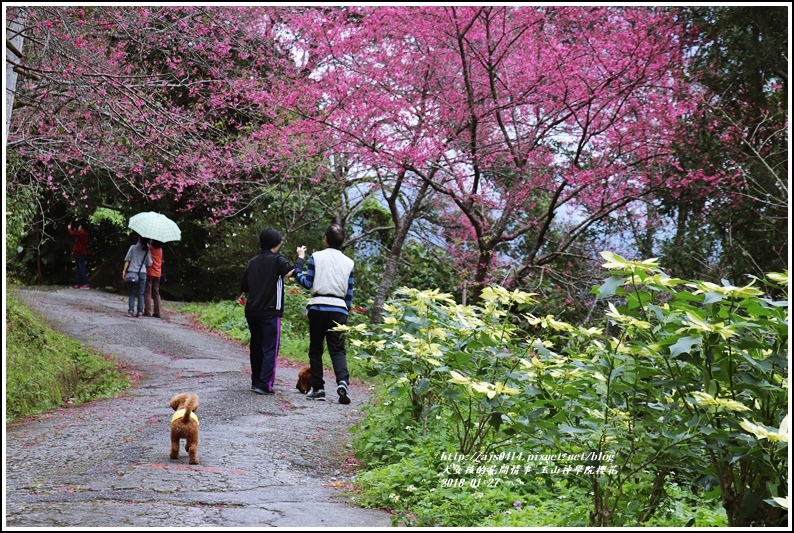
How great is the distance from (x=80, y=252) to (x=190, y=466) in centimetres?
1487

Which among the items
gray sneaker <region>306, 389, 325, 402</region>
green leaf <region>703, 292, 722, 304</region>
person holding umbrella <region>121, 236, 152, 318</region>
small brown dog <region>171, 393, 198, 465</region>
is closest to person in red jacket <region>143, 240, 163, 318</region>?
person holding umbrella <region>121, 236, 152, 318</region>

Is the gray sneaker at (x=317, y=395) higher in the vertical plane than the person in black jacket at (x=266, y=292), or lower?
lower

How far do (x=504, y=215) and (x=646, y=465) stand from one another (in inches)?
289

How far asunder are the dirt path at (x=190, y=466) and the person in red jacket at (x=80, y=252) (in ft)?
29.4

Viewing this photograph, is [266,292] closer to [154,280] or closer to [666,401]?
[666,401]

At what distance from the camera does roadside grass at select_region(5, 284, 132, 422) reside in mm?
7868

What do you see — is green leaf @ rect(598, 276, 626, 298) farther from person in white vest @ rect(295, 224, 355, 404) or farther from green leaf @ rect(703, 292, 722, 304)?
person in white vest @ rect(295, 224, 355, 404)

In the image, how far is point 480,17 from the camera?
9.55 meters

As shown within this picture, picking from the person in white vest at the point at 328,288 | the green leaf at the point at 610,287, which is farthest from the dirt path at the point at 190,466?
the green leaf at the point at 610,287

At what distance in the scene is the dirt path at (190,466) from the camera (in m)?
3.64

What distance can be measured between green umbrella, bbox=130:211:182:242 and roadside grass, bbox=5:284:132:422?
297 cm

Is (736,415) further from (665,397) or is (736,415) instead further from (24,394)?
(24,394)

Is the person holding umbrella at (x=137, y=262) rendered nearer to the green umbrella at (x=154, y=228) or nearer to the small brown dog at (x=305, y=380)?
the green umbrella at (x=154, y=228)

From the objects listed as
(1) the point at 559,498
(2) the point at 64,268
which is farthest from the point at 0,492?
(2) the point at 64,268
